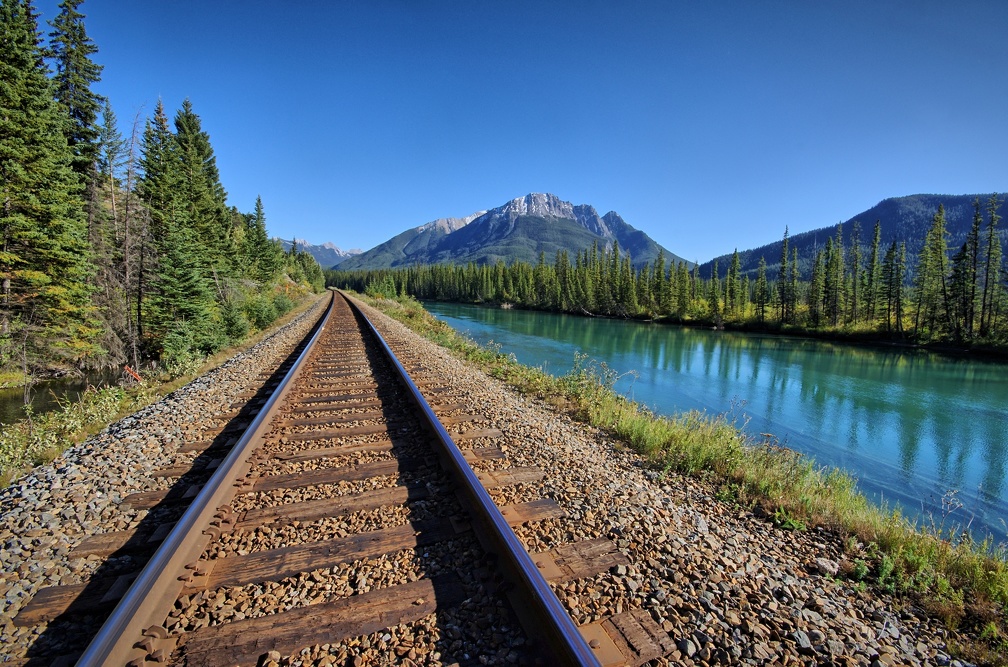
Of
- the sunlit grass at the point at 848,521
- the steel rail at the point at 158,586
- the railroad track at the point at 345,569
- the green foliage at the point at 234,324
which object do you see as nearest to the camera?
the steel rail at the point at 158,586

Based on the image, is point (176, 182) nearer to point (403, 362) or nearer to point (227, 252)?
point (227, 252)

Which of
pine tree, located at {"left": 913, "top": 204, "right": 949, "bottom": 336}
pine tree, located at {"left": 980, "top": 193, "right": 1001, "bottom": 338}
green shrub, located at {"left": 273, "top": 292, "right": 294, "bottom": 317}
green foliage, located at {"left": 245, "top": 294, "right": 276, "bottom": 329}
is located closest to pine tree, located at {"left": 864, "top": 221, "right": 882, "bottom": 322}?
pine tree, located at {"left": 913, "top": 204, "right": 949, "bottom": 336}

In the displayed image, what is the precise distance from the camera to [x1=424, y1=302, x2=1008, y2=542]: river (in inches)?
366

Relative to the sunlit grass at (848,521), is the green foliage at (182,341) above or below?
above

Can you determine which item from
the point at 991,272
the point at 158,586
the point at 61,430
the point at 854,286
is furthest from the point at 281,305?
the point at 854,286

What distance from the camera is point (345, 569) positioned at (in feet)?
8.78

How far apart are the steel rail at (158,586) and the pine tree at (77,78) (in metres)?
23.7

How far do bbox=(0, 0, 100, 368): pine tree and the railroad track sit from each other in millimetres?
13904

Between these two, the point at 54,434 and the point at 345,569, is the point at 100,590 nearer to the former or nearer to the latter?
the point at 345,569

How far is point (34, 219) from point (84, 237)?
10.1 feet

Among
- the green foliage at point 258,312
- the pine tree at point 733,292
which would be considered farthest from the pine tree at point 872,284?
the green foliage at point 258,312

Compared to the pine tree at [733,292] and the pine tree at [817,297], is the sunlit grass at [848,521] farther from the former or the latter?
the pine tree at [733,292]

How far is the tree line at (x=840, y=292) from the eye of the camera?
43.2 metres

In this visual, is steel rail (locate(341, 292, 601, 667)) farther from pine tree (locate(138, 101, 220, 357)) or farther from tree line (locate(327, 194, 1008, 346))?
tree line (locate(327, 194, 1008, 346))
